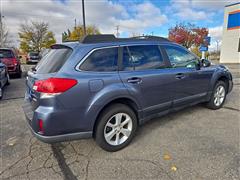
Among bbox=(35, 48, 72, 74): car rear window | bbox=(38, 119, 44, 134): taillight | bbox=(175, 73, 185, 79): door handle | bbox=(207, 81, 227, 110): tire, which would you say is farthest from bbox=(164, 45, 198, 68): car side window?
bbox=(38, 119, 44, 134): taillight

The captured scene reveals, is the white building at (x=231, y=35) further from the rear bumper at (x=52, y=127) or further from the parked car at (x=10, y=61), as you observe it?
the rear bumper at (x=52, y=127)

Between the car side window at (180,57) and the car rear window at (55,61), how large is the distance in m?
1.88

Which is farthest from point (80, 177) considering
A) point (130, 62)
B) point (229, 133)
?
point (229, 133)

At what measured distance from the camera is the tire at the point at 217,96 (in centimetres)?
446

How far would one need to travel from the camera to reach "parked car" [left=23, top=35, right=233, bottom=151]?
2.38 meters

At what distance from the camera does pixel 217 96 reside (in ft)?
15.1

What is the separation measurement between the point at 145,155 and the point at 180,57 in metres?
2.10

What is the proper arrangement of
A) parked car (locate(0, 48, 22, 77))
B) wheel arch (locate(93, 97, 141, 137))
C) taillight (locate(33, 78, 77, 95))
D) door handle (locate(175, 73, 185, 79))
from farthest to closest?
parked car (locate(0, 48, 22, 77)) < door handle (locate(175, 73, 185, 79)) < wheel arch (locate(93, 97, 141, 137)) < taillight (locate(33, 78, 77, 95))

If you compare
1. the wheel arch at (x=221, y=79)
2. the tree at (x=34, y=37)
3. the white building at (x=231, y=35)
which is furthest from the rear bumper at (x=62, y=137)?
the tree at (x=34, y=37)

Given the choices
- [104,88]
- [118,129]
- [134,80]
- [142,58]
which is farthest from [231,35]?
[104,88]

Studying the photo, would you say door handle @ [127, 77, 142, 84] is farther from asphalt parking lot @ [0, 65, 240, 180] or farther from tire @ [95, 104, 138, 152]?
asphalt parking lot @ [0, 65, 240, 180]

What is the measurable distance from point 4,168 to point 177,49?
11.7 feet

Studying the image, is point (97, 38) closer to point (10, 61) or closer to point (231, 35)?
point (10, 61)

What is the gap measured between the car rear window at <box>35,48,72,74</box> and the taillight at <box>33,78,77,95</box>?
0.21 m
